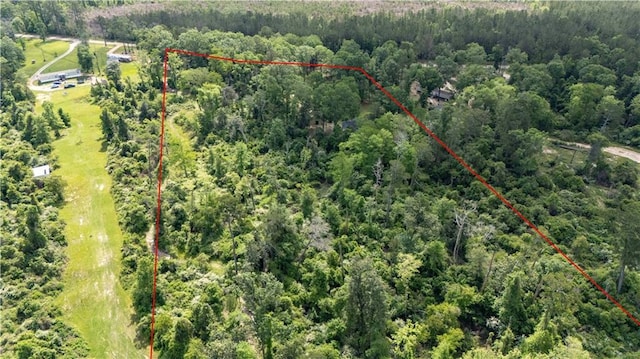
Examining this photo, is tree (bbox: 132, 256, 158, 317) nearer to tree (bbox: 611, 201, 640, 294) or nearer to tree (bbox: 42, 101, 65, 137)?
tree (bbox: 42, 101, 65, 137)

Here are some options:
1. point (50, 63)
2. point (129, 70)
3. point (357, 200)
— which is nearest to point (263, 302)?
point (357, 200)

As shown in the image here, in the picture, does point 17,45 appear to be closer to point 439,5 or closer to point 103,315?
point 103,315

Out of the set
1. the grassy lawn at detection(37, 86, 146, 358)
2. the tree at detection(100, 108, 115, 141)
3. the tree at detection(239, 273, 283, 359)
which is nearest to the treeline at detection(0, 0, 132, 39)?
the tree at detection(100, 108, 115, 141)

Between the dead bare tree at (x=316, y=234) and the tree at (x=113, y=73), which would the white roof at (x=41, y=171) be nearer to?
the tree at (x=113, y=73)

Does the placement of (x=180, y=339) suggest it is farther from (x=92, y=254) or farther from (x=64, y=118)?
(x=64, y=118)

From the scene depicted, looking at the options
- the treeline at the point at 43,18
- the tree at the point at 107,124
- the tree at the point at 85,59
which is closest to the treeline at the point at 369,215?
the tree at the point at 107,124
